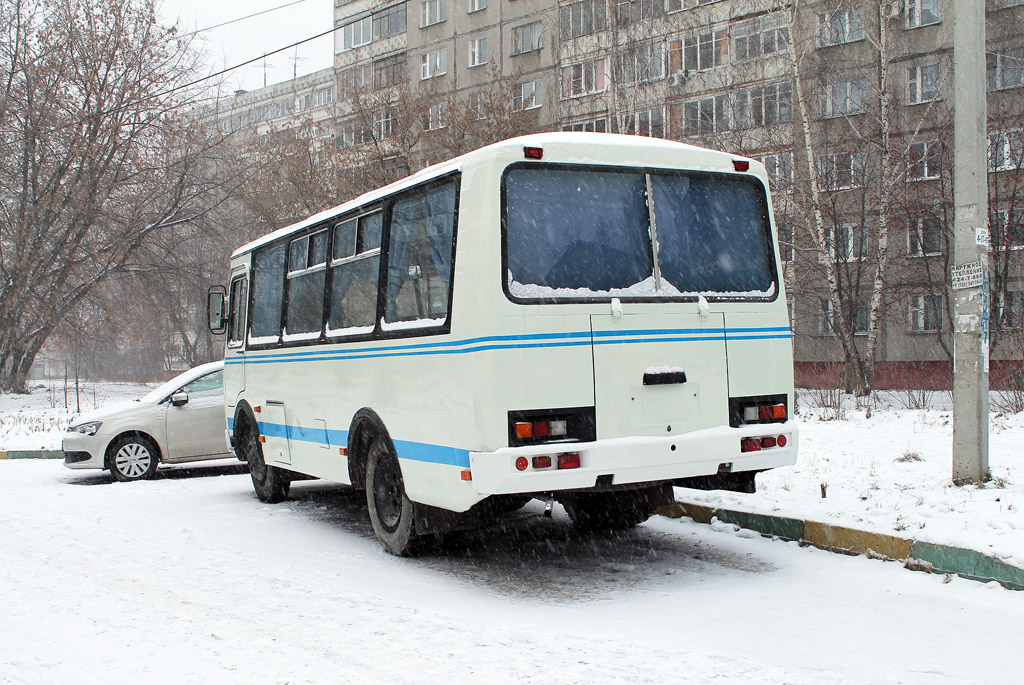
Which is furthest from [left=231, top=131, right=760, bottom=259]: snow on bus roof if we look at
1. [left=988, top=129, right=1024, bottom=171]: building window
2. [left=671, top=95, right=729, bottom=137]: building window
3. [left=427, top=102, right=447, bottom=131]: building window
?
[left=427, top=102, right=447, bottom=131]: building window

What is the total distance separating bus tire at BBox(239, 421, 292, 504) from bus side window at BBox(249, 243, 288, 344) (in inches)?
47.7

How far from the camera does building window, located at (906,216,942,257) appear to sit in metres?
29.1

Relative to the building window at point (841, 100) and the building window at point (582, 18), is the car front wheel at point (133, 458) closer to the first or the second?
the building window at point (841, 100)

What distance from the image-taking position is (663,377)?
6988mm

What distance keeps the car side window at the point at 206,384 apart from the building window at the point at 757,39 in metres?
27.5

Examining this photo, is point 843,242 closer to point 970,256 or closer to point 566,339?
point 970,256

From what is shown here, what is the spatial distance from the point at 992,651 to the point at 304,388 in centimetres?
671

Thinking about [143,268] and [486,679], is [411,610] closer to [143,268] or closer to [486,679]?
[486,679]

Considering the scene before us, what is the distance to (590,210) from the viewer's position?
23.0ft

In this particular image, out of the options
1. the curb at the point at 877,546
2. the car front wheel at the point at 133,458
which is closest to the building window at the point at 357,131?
the car front wheel at the point at 133,458

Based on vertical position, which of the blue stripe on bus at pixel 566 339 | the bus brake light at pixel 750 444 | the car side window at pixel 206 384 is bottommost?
the bus brake light at pixel 750 444

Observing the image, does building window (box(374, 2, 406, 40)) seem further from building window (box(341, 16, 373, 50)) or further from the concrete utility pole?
the concrete utility pole

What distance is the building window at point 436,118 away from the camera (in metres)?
32.8

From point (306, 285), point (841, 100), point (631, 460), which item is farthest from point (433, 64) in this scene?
point (631, 460)
